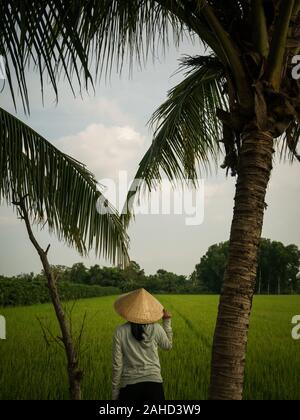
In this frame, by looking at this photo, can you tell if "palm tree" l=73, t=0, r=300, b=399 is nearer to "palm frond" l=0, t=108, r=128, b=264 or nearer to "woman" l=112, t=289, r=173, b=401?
"woman" l=112, t=289, r=173, b=401

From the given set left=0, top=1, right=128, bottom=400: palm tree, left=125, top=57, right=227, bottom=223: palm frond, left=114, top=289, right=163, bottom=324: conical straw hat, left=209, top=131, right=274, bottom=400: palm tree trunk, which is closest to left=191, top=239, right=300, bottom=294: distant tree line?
left=125, top=57, right=227, bottom=223: palm frond

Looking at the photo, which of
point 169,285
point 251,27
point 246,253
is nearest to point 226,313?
point 246,253

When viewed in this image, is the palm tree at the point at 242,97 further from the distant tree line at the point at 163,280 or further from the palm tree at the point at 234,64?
the distant tree line at the point at 163,280

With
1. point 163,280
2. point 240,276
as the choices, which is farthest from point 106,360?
point 240,276

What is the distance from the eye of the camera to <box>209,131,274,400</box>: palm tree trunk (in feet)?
6.52

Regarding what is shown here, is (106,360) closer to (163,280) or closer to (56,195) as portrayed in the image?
(163,280)

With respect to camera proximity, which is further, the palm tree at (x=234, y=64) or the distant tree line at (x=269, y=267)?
the distant tree line at (x=269, y=267)

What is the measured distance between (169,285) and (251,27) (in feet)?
10.5

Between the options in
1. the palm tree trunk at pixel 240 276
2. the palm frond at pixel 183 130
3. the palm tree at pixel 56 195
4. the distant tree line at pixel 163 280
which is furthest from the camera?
the distant tree line at pixel 163 280

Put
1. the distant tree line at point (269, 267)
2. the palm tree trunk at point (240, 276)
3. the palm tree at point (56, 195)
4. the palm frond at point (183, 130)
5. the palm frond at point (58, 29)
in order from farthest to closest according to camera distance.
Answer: the distant tree line at point (269, 267) < the palm frond at point (183, 130) < the palm tree at point (56, 195) < the palm tree trunk at point (240, 276) < the palm frond at point (58, 29)

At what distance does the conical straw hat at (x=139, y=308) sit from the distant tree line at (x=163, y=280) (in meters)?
2.08

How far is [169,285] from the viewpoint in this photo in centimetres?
494

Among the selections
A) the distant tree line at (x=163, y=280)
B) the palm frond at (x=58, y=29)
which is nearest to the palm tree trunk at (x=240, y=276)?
the palm frond at (x=58, y=29)

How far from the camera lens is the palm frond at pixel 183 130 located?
340cm
